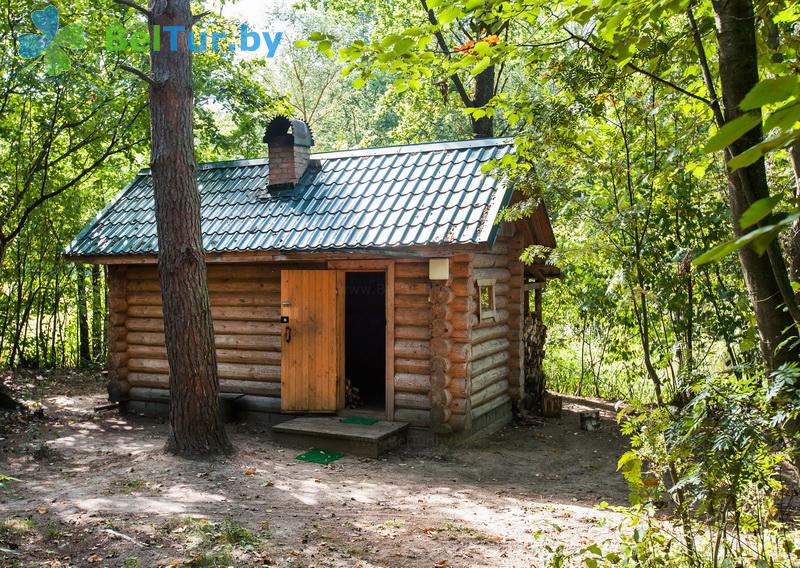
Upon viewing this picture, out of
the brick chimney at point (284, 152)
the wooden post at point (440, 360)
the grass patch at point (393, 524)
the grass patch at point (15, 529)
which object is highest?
the brick chimney at point (284, 152)

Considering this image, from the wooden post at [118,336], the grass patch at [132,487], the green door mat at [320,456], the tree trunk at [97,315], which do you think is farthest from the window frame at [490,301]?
the tree trunk at [97,315]

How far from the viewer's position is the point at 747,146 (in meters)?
2.45

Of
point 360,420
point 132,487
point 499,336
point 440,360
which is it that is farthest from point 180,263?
point 499,336

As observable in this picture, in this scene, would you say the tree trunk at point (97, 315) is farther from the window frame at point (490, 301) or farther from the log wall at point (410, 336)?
the window frame at point (490, 301)

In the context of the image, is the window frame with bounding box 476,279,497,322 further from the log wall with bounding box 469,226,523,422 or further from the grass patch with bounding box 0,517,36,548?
the grass patch with bounding box 0,517,36,548

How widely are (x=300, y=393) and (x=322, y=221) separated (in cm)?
253

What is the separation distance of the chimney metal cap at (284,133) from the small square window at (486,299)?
12.4 ft

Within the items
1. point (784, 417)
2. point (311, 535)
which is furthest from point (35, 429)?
point (784, 417)

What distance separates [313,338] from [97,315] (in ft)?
31.2

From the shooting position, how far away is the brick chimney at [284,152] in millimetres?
11258

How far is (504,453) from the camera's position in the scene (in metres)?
9.48

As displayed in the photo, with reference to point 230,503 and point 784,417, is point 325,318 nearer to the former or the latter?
point 230,503

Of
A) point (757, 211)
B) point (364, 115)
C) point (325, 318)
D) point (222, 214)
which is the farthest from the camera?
point (364, 115)

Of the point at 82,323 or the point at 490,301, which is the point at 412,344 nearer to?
the point at 490,301
